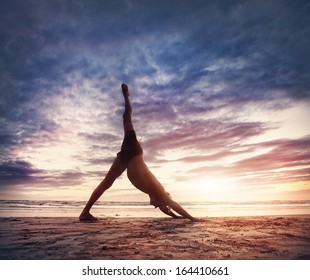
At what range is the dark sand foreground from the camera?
3.24 meters

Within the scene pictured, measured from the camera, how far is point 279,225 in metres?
5.29

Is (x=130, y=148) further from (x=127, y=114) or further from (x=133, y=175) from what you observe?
(x=127, y=114)

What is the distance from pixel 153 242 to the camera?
146 inches

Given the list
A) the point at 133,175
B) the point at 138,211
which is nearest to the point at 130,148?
the point at 133,175

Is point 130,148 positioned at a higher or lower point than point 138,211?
higher

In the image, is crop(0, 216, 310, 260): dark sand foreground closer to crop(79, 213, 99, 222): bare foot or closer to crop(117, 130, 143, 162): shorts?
crop(79, 213, 99, 222): bare foot

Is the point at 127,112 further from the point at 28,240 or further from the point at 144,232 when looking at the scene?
the point at 28,240

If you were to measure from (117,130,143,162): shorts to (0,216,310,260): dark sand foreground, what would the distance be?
134 centimetres

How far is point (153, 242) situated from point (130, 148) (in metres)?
2.14
